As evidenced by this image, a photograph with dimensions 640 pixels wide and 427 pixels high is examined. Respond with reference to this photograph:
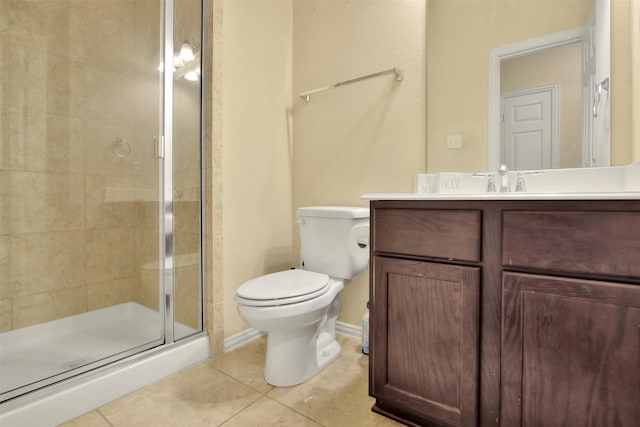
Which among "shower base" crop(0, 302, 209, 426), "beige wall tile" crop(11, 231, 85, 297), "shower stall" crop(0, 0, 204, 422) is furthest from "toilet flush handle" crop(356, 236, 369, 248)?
"beige wall tile" crop(11, 231, 85, 297)

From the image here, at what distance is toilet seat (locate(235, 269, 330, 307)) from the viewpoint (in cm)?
126

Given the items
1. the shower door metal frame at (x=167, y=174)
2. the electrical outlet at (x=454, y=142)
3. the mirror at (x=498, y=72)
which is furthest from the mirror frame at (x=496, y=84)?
the shower door metal frame at (x=167, y=174)

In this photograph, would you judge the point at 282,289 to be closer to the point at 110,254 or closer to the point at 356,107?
the point at 356,107

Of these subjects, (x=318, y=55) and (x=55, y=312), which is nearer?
(x=55, y=312)

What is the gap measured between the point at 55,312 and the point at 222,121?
1484mm

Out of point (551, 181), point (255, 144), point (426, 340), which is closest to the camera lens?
point (426, 340)

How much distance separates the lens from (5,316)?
1.68m

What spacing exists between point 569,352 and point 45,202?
2.47 meters

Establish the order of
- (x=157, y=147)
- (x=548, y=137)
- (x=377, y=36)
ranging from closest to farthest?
(x=548, y=137), (x=157, y=147), (x=377, y=36)

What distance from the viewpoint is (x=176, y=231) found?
167 centimetres

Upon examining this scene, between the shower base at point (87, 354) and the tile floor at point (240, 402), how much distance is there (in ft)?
0.20

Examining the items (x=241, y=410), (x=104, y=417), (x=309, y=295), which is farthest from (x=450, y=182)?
(x=104, y=417)

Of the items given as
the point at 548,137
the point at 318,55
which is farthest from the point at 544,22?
the point at 318,55

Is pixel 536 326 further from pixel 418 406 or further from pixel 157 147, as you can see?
pixel 157 147
